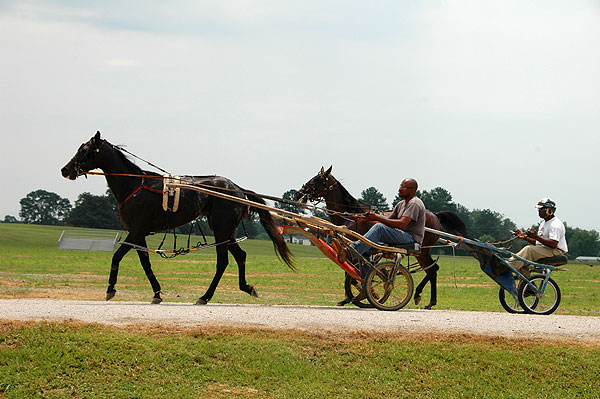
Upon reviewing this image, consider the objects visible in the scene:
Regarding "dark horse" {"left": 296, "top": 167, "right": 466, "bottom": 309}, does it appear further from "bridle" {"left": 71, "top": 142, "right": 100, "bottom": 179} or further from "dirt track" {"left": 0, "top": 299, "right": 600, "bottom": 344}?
"bridle" {"left": 71, "top": 142, "right": 100, "bottom": 179}

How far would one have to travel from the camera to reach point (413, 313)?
12.5m

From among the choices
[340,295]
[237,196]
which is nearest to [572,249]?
[340,295]

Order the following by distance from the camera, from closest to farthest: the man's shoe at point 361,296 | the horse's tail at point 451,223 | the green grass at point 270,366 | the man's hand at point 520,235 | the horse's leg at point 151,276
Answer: the green grass at point 270,366
the man's shoe at point 361,296
the horse's leg at point 151,276
the man's hand at point 520,235
the horse's tail at point 451,223

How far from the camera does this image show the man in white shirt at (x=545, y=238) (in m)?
13.4

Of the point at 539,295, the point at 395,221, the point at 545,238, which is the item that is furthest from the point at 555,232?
the point at 395,221

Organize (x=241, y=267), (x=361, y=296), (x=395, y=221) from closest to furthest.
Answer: (x=395, y=221)
(x=361, y=296)
(x=241, y=267)

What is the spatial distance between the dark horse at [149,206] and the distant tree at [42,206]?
134 metres

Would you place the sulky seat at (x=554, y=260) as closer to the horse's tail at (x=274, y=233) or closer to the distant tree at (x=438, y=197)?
the horse's tail at (x=274, y=233)

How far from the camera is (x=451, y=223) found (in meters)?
17.0

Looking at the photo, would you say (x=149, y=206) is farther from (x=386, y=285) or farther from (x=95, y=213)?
(x=95, y=213)

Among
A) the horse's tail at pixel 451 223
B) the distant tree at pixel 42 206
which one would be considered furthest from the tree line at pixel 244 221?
the horse's tail at pixel 451 223

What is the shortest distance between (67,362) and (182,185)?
4.91 meters

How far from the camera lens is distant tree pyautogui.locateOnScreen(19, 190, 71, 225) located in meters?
142

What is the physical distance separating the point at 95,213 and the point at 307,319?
91.4 metres
